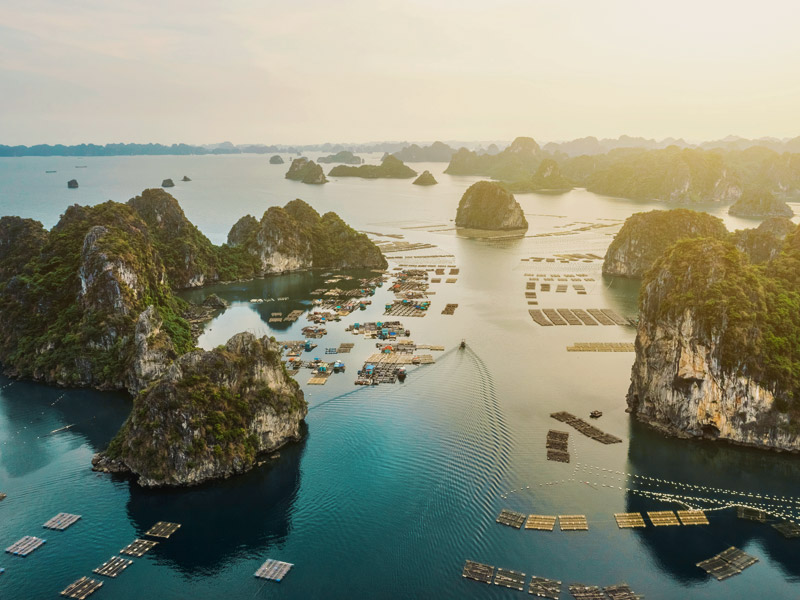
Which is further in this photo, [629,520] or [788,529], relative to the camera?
[629,520]

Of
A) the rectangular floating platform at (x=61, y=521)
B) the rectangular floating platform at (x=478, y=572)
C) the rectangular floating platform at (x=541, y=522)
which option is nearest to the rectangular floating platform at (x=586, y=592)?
the rectangular floating platform at (x=478, y=572)

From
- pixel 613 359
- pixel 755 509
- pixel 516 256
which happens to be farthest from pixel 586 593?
pixel 516 256

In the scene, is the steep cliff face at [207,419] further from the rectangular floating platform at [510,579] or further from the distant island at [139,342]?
the rectangular floating platform at [510,579]

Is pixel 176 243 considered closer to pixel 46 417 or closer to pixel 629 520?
pixel 46 417

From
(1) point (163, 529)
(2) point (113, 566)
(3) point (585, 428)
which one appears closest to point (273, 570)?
(1) point (163, 529)

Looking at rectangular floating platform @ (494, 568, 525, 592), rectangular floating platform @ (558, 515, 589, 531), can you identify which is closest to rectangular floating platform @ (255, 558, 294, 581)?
rectangular floating platform @ (494, 568, 525, 592)

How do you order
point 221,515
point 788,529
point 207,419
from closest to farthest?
point 788,529 < point 221,515 < point 207,419
